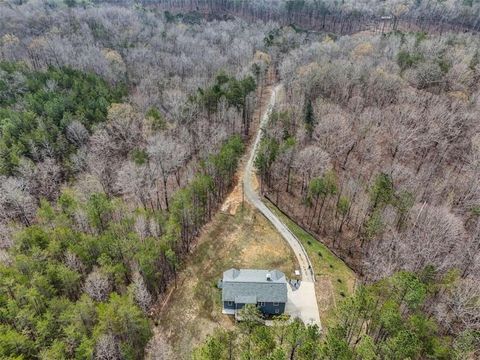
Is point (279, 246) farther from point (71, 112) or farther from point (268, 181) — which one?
point (71, 112)

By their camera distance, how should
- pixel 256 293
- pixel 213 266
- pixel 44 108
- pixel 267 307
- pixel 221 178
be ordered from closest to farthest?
pixel 256 293
pixel 267 307
pixel 213 266
pixel 221 178
pixel 44 108

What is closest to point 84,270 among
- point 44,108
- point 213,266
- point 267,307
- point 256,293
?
point 213,266

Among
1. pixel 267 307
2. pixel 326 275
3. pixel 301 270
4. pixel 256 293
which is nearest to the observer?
pixel 256 293

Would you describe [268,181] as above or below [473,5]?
below

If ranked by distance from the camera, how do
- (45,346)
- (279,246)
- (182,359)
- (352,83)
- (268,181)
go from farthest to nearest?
(352,83) < (268,181) < (279,246) < (182,359) < (45,346)

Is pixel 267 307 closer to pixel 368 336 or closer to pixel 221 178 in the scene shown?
pixel 368 336

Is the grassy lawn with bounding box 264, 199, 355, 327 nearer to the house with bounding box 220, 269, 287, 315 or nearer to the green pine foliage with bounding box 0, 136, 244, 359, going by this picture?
the house with bounding box 220, 269, 287, 315

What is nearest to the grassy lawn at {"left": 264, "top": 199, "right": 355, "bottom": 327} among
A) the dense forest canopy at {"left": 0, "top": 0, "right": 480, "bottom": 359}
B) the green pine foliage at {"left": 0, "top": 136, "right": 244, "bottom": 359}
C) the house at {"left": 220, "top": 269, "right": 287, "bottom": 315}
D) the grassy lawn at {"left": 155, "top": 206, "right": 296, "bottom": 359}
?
the dense forest canopy at {"left": 0, "top": 0, "right": 480, "bottom": 359}

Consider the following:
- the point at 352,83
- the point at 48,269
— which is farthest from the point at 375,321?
the point at 352,83
